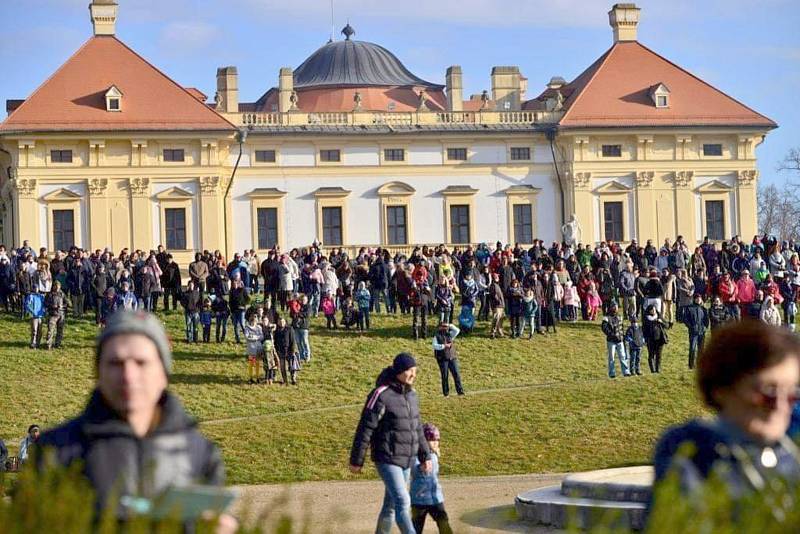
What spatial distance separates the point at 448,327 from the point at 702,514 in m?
24.5

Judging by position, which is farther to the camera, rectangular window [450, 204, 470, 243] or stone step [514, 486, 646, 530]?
rectangular window [450, 204, 470, 243]

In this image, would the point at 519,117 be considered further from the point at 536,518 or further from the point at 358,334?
the point at 536,518

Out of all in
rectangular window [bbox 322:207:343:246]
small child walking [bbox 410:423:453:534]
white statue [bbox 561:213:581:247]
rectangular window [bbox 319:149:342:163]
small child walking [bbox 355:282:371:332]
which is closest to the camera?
small child walking [bbox 410:423:453:534]

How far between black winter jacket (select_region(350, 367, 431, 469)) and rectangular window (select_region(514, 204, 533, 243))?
4964cm

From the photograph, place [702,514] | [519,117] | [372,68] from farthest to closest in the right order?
[372,68] → [519,117] → [702,514]

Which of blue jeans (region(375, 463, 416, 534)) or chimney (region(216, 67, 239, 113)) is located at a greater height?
chimney (region(216, 67, 239, 113))

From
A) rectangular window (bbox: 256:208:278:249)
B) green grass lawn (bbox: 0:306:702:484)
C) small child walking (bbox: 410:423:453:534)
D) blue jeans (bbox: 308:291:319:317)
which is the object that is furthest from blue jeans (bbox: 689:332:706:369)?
rectangular window (bbox: 256:208:278:249)

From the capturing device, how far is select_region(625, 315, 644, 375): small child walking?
31.1 metres

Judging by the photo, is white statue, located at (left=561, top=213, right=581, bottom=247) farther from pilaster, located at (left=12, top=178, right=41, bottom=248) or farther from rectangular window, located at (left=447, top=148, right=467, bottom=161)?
pilaster, located at (left=12, top=178, right=41, bottom=248)

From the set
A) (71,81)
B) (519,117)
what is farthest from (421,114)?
(71,81)

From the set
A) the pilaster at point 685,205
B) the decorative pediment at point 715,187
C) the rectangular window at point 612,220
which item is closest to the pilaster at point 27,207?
the rectangular window at point 612,220

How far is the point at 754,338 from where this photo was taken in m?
4.55

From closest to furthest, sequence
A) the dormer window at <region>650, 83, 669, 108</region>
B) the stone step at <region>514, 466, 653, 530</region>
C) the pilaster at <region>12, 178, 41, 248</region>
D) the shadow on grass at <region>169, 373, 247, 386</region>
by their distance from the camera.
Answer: the stone step at <region>514, 466, 653, 530</region>
the shadow on grass at <region>169, 373, 247, 386</region>
the pilaster at <region>12, 178, 41, 248</region>
the dormer window at <region>650, 83, 669, 108</region>

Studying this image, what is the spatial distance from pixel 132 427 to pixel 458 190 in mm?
57918
